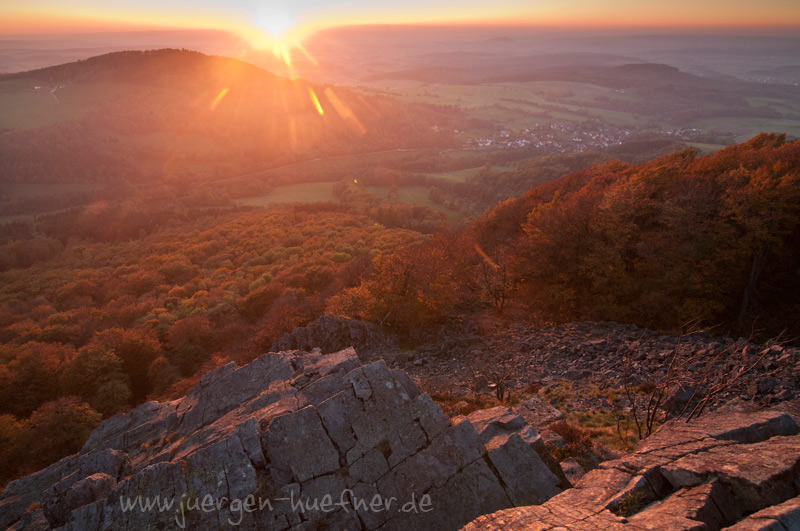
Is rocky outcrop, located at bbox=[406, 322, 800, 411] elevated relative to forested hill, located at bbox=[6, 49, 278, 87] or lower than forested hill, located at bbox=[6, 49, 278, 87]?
lower

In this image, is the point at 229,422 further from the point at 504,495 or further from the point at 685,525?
the point at 685,525

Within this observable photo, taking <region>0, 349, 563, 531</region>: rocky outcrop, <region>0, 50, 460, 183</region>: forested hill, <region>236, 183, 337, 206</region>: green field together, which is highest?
<region>0, 50, 460, 183</region>: forested hill

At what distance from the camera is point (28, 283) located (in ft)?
189

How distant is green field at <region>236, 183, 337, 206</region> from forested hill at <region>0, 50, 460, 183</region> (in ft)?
94.2

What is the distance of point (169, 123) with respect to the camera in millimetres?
157375

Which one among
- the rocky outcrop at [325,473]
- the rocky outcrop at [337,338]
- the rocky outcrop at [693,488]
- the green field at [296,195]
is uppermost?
the rocky outcrop at [693,488]

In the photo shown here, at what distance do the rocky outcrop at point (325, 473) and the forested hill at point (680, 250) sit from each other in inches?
819

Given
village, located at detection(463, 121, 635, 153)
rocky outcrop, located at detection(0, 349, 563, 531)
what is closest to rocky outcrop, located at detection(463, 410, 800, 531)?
rocky outcrop, located at detection(0, 349, 563, 531)

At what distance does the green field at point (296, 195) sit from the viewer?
11212 cm

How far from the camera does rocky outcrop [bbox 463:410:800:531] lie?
24.3 ft

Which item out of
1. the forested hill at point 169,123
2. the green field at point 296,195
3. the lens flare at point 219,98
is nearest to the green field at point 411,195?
the green field at point 296,195

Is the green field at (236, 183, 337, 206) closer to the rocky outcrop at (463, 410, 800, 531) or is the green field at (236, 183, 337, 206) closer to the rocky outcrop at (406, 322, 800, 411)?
the rocky outcrop at (406, 322, 800, 411)

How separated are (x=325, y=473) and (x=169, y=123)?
188m

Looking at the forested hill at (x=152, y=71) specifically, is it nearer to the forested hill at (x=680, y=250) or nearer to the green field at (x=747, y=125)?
the forested hill at (x=680, y=250)
